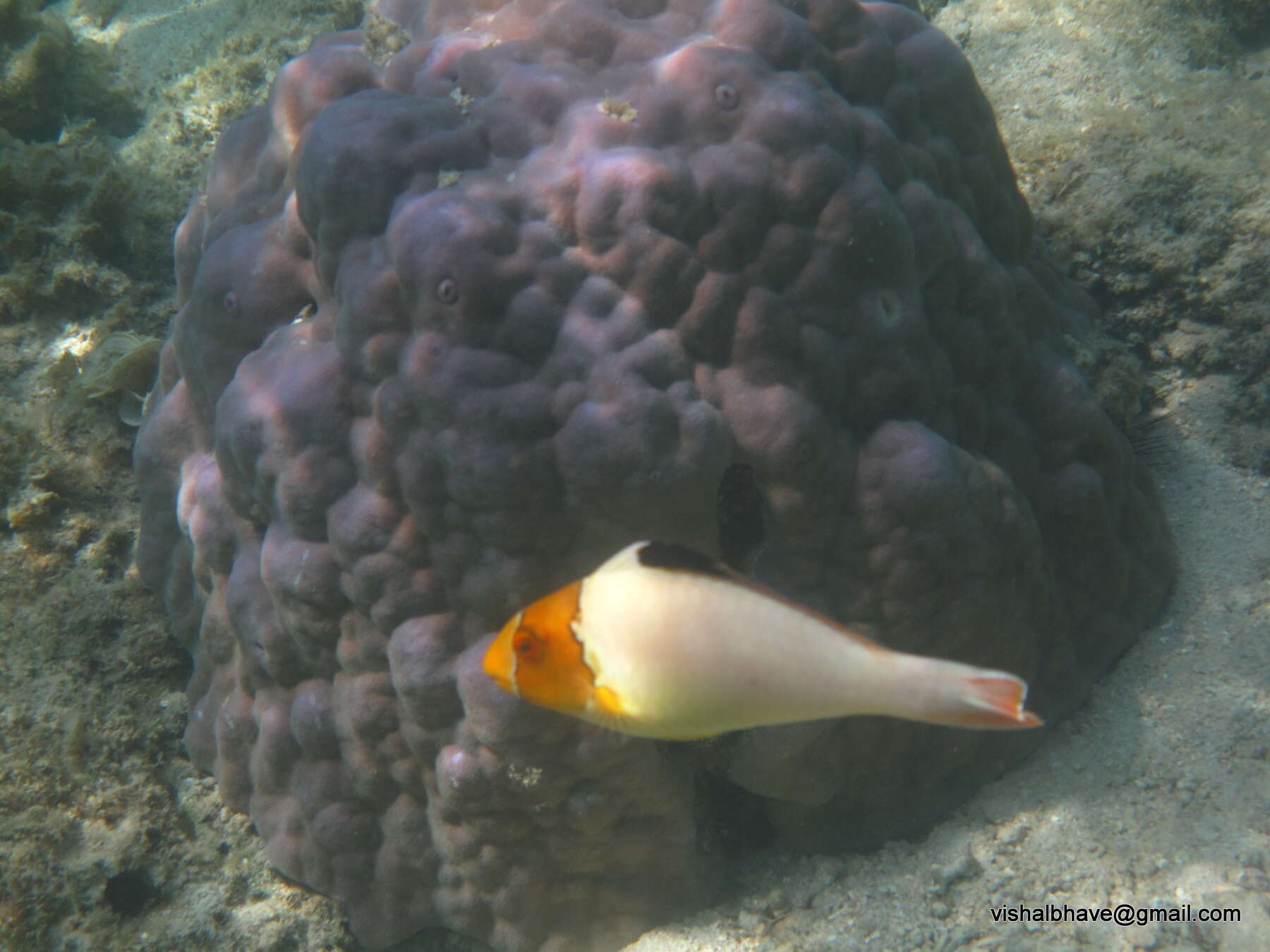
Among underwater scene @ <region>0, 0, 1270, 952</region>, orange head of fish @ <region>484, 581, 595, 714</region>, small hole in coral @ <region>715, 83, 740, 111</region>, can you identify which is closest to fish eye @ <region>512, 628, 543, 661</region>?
orange head of fish @ <region>484, 581, 595, 714</region>

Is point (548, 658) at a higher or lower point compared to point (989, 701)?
lower

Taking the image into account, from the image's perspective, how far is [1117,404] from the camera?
3576 mm

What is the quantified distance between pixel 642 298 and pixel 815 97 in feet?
3.43

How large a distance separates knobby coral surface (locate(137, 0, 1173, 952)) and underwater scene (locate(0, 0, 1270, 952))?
0.06 feet

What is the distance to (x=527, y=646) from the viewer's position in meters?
1.44

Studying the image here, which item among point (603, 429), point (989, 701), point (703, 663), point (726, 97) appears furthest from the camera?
point (726, 97)

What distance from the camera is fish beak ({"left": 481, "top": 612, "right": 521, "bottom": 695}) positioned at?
4.77ft

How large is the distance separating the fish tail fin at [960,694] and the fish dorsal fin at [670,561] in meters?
0.33

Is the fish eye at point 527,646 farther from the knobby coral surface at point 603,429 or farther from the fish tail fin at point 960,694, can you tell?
the knobby coral surface at point 603,429

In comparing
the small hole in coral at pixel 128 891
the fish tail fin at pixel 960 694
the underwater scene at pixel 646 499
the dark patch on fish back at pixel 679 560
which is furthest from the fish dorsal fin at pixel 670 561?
the small hole in coral at pixel 128 891

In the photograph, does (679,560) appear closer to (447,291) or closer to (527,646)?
(527,646)

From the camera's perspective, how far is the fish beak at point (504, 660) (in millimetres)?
1454

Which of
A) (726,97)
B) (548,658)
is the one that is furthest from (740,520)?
(726,97)

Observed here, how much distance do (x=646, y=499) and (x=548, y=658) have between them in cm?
→ 103
